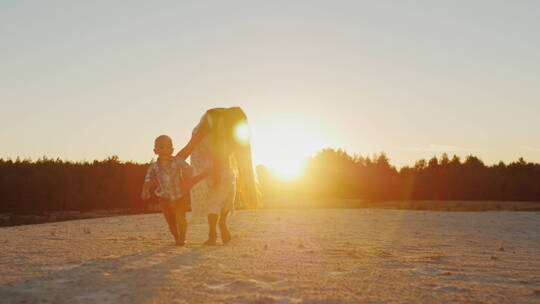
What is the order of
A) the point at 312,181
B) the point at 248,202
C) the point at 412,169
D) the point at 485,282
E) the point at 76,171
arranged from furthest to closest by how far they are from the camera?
the point at 412,169
the point at 312,181
the point at 76,171
the point at 248,202
the point at 485,282

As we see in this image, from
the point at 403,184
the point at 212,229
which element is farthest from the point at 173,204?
the point at 403,184

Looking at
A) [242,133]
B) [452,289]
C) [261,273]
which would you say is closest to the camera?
[452,289]

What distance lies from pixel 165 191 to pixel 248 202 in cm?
138

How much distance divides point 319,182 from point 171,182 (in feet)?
89.0

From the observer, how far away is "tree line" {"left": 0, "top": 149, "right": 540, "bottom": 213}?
22.4 metres

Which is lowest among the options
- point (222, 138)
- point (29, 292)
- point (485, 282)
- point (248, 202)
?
point (485, 282)

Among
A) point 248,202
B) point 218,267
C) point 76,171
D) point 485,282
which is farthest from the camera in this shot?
point 76,171

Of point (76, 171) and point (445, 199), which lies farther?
point (445, 199)

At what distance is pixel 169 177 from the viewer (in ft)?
22.3

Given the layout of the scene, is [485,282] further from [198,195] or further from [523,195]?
[523,195]

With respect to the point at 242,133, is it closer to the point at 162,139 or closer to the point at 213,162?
the point at 213,162

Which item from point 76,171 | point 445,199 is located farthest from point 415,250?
point 445,199

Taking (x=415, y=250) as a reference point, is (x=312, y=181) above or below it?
above

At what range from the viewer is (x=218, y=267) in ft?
16.5
